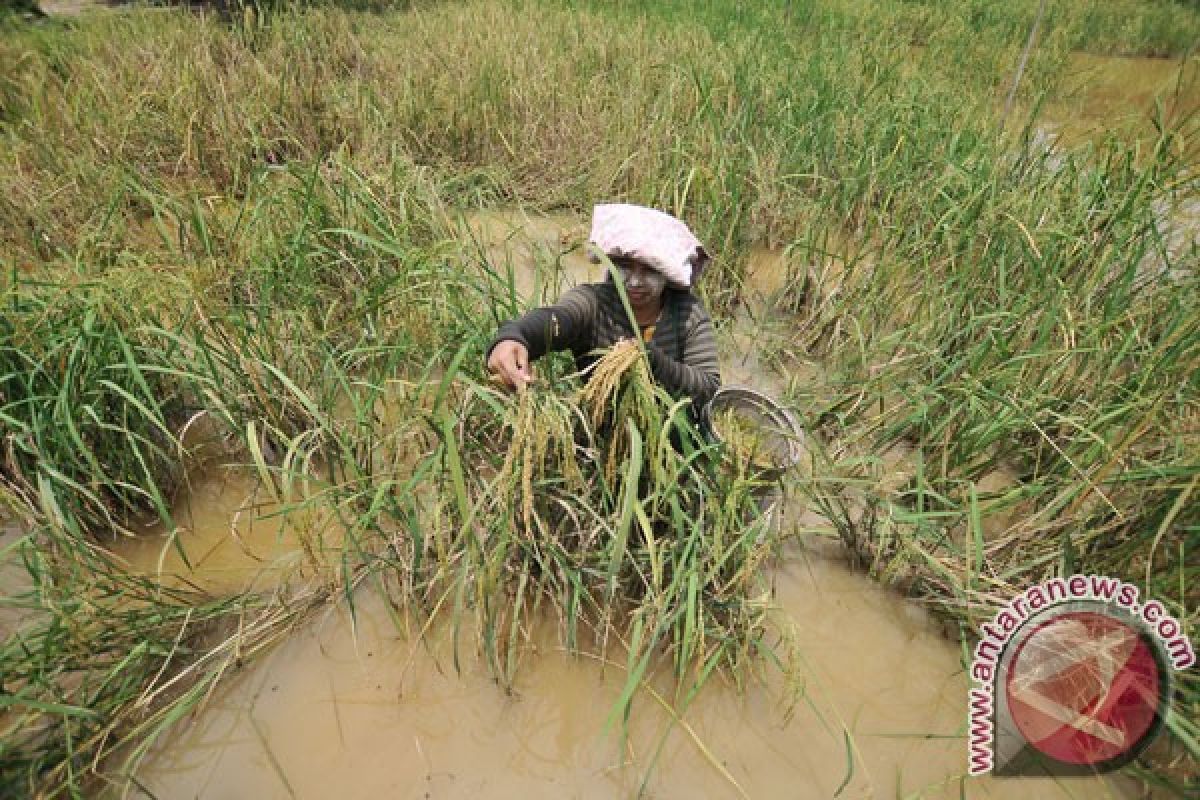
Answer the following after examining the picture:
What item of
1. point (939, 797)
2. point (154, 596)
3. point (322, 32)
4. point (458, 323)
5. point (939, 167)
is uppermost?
point (322, 32)

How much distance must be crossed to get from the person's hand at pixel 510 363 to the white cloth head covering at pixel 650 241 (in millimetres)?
317

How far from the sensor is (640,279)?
144cm

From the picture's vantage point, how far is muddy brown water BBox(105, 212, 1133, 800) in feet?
3.95

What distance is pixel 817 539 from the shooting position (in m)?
1.73

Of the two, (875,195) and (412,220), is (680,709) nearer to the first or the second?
(412,220)

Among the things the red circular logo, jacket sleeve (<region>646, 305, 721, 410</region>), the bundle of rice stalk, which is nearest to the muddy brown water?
the red circular logo

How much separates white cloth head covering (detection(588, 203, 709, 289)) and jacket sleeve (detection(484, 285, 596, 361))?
0.17m

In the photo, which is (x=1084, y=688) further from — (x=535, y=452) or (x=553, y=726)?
(x=535, y=452)

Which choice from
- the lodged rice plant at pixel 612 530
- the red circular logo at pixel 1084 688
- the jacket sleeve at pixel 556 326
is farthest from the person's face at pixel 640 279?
the red circular logo at pixel 1084 688

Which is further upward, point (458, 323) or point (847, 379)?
point (458, 323)

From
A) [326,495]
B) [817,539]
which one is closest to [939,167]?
[817,539]

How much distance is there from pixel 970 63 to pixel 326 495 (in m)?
5.58

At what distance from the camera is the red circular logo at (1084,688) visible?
1.24 meters

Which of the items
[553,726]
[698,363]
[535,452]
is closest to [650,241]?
[698,363]
